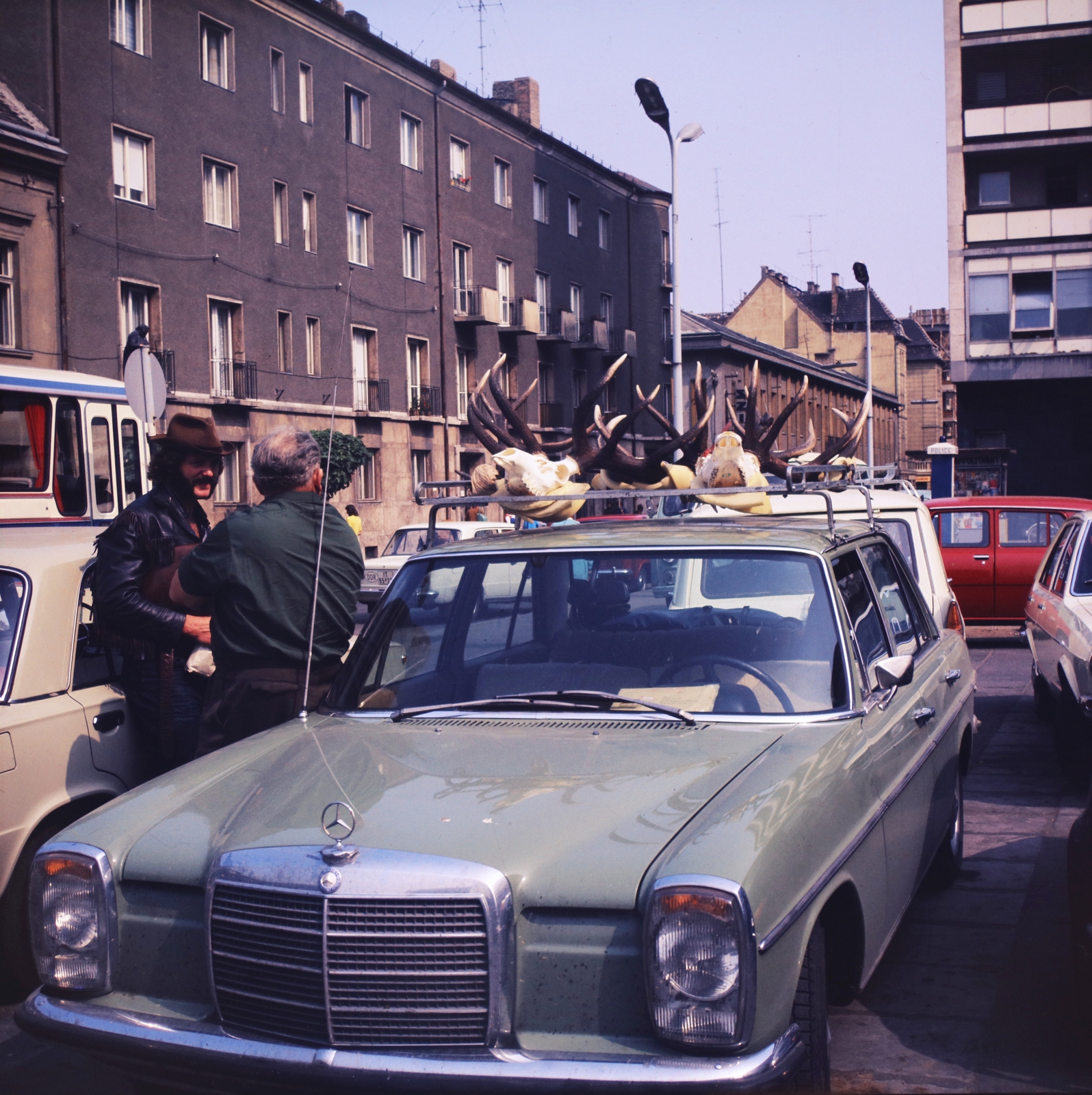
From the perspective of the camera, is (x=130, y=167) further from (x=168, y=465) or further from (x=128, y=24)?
(x=168, y=465)

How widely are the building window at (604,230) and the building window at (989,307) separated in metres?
19.5

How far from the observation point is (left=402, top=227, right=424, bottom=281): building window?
3816 centimetres

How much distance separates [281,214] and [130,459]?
18.6 m

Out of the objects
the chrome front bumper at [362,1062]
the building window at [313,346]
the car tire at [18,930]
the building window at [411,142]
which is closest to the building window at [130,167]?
the building window at [313,346]

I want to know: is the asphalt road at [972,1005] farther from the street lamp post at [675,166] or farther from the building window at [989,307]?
the building window at [989,307]

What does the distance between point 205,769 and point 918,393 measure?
98.2m

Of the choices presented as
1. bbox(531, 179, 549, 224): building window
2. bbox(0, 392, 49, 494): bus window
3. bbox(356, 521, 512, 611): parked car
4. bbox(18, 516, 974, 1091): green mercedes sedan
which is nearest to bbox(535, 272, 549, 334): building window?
bbox(531, 179, 549, 224): building window

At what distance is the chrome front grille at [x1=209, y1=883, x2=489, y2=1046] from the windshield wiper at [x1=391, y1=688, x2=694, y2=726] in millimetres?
1175

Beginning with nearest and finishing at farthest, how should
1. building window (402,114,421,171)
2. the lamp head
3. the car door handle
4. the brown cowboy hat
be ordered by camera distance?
the car door handle, the brown cowboy hat, the lamp head, building window (402,114,421,171)

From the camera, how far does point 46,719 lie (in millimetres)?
4559

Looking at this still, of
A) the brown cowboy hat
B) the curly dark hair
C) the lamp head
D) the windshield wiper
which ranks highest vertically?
the lamp head

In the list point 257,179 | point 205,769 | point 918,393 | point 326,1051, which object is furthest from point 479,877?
point 918,393

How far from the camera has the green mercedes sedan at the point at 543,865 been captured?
8.96 feet

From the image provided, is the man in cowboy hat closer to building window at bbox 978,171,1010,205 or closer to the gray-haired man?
the gray-haired man
